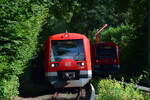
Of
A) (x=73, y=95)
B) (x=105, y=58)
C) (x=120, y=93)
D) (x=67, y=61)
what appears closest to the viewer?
(x=120, y=93)

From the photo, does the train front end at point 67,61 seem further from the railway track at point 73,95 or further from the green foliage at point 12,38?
the green foliage at point 12,38

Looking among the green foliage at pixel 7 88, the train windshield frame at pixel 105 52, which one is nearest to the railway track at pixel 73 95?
the green foliage at pixel 7 88

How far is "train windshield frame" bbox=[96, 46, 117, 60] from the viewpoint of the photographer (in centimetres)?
2589

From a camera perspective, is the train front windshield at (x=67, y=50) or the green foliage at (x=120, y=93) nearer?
the green foliage at (x=120, y=93)

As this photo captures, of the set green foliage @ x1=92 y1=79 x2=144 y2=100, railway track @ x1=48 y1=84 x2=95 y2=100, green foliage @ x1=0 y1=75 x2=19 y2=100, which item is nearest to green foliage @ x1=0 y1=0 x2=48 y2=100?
green foliage @ x1=0 y1=75 x2=19 y2=100

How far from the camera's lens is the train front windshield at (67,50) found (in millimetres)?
18625

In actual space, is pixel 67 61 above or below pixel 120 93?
above

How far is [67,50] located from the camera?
1870 centimetres

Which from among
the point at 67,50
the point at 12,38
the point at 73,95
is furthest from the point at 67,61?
the point at 12,38

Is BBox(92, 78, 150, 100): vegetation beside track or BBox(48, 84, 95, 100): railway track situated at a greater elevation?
BBox(92, 78, 150, 100): vegetation beside track

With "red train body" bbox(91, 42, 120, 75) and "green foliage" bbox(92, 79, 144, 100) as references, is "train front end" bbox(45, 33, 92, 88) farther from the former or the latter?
"red train body" bbox(91, 42, 120, 75)

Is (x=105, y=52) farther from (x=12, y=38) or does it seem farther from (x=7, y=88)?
(x=7, y=88)

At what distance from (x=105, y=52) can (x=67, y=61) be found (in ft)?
26.2

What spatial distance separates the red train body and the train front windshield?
7143 millimetres
